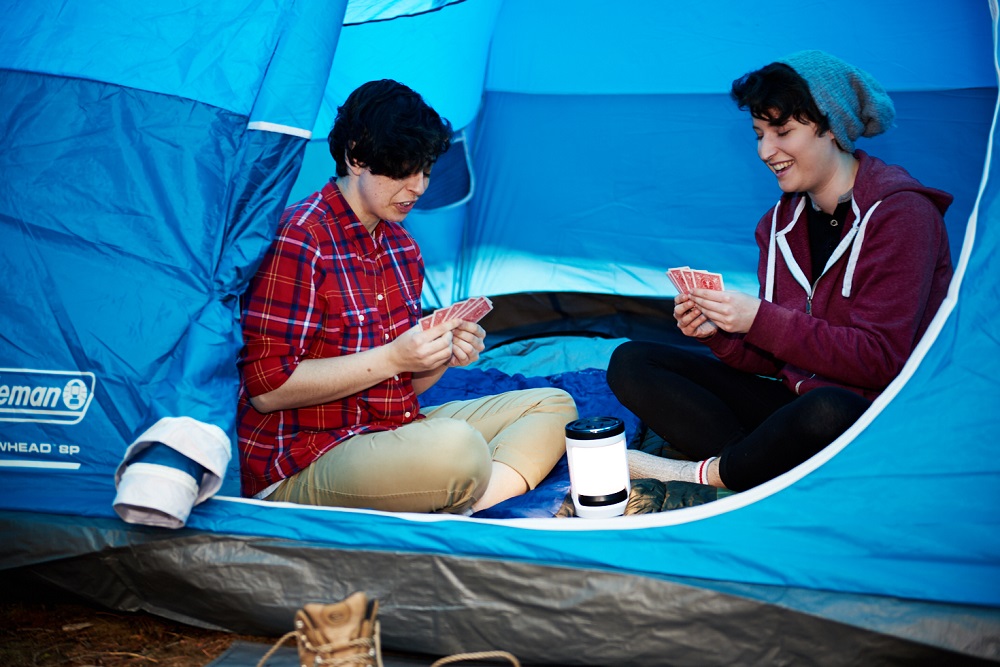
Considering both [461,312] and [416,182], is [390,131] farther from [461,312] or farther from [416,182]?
[461,312]

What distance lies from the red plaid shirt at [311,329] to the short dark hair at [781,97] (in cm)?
76

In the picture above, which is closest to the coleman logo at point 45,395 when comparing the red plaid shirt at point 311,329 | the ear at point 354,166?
the red plaid shirt at point 311,329

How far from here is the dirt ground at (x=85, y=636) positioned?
1657mm

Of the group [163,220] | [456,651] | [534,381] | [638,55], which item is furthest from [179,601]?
[638,55]

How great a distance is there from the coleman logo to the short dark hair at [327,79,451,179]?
609 mm

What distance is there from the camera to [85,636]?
1.75m

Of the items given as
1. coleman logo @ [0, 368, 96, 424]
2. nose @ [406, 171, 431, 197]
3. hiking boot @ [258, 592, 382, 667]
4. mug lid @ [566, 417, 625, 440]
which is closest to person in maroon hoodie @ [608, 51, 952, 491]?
mug lid @ [566, 417, 625, 440]

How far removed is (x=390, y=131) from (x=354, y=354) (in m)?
0.40

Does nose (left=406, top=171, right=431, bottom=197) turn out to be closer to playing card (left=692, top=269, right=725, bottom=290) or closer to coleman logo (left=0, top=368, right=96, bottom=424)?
playing card (left=692, top=269, right=725, bottom=290)

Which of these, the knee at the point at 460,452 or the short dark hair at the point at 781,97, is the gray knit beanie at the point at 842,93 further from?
the knee at the point at 460,452

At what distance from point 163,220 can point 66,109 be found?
11.3 inches

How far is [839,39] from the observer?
282cm

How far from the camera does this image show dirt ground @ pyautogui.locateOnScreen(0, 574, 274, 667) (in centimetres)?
166

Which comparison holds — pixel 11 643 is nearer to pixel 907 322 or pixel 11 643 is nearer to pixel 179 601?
pixel 179 601
